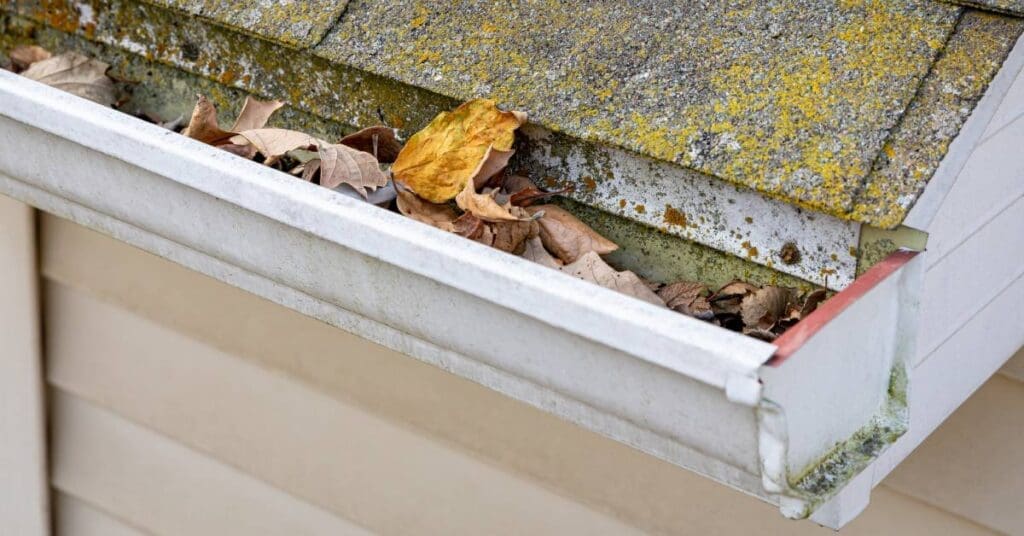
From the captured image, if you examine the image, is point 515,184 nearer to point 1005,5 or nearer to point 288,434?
point 1005,5

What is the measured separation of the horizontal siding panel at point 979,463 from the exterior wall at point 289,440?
18 millimetres

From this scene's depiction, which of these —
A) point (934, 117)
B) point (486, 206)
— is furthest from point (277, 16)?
point (934, 117)

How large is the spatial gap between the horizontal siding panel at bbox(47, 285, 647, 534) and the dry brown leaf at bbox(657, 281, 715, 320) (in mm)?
436

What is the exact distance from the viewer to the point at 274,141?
1.43 meters

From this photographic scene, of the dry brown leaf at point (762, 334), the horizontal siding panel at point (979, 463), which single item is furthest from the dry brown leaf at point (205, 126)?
the horizontal siding panel at point (979, 463)

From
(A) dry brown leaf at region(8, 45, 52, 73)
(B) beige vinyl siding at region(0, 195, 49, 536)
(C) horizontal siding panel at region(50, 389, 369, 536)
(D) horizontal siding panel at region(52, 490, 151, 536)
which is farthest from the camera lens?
(D) horizontal siding panel at region(52, 490, 151, 536)

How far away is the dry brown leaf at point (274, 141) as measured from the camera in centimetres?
142

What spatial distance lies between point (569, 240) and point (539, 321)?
0.33 meters

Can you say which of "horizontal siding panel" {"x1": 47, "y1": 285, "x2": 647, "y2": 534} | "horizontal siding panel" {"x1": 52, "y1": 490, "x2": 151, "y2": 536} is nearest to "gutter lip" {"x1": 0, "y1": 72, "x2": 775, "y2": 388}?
"horizontal siding panel" {"x1": 47, "y1": 285, "x2": 647, "y2": 534}

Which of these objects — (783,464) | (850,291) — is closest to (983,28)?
(850,291)

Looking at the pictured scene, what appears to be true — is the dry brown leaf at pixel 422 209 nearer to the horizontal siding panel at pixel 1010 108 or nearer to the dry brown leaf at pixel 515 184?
the dry brown leaf at pixel 515 184

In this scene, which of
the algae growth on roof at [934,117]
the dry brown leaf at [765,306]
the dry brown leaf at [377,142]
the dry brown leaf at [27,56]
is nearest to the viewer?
the algae growth on roof at [934,117]

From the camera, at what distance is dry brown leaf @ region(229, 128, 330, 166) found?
55.7 inches

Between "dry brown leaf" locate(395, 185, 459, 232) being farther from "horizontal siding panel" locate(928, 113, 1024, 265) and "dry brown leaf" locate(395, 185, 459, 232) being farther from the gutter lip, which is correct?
"horizontal siding panel" locate(928, 113, 1024, 265)
